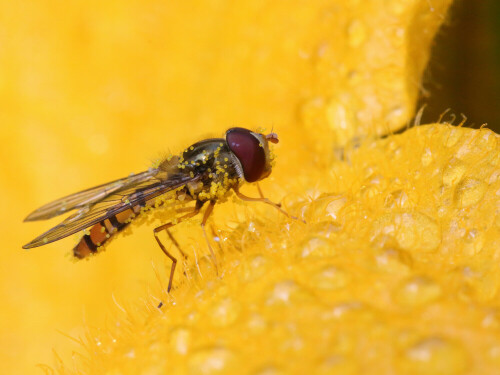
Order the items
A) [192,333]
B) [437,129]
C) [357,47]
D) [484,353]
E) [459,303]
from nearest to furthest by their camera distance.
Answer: [484,353] → [459,303] → [192,333] → [437,129] → [357,47]

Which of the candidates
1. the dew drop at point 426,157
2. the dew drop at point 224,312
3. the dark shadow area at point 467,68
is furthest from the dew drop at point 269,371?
the dark shadow area at point 467,68

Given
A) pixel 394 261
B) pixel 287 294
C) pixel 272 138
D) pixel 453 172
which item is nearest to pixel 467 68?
pixel 453 172

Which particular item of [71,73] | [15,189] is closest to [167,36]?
[71,73]

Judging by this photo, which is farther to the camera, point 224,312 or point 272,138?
point 272,138

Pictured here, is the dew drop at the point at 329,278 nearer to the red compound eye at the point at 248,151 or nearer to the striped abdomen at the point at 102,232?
the red compound eye at the point at 248,151

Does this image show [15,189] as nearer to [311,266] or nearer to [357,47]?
[357,47]

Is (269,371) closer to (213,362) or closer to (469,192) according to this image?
(213,362)
